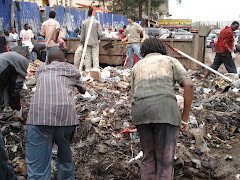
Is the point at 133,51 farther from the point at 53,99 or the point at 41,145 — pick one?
the point at 41,145

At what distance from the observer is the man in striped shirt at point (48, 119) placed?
239 cm

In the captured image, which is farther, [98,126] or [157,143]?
[98,126]

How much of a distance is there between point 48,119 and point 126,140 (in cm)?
181

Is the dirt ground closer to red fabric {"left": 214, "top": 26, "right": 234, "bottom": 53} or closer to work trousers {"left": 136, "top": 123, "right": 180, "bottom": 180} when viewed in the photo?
work trousers {"left": 136, "top": 123, "right": 180, "bottom": 180}

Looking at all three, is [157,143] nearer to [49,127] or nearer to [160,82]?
[160,82]

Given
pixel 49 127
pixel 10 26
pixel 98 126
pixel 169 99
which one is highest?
pixel 10 26

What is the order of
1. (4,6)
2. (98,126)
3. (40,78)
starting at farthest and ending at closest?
(4,6) < (98,126) < (40,78)

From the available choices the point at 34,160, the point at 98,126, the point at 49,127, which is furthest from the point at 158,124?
the point at 98,126

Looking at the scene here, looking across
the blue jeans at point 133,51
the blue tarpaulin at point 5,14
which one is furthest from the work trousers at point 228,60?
the blue tarpaulin at point 5,14

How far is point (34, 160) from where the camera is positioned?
243 cm

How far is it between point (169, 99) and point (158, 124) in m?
0.25

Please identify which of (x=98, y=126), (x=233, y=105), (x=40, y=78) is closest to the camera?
(x=40, y=78)

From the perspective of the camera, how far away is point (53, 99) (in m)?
2.42

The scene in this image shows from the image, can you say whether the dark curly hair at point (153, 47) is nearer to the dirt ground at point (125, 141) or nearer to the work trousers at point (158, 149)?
the work trousers at point (158, 149)
